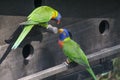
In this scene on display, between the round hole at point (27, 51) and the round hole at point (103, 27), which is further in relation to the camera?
the round hole at point (103, 27)

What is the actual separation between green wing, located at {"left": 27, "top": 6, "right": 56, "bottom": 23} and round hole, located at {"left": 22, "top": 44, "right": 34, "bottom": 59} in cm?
34

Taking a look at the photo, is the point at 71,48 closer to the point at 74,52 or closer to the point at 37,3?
the point at 74,52

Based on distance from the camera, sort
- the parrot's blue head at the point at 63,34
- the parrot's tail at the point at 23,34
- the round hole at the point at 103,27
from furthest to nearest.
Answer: the round hole at the point at 103,27 < the parrot's blue head at the point at 63,34 < the parrot's tail at the point at 23,34

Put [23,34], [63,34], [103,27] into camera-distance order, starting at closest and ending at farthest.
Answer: [23,34] < [63,34] < [103,27]

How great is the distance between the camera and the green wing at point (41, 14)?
10.4 feet

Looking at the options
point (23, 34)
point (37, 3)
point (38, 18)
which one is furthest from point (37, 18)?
point (37, 3)

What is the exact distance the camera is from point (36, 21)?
3.17 meters

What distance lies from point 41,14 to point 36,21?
0.22ft

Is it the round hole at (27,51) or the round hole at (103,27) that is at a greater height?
the round hole at (27,51)

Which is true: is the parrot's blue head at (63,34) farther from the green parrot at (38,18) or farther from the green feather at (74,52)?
the green parrot at (38,18)

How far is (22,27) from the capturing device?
3256 mm

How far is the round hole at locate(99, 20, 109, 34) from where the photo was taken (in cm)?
413

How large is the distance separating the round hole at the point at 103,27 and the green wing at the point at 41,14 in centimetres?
97

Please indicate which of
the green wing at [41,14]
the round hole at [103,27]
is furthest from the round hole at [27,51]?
the round hole at [103,27]
